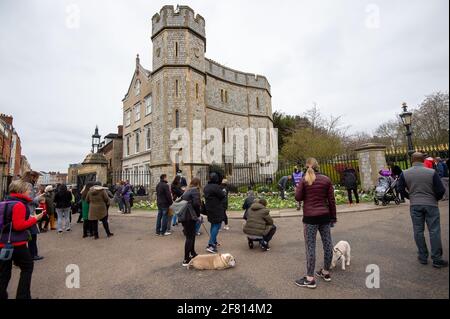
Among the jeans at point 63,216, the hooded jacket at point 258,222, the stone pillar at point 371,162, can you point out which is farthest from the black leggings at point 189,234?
the stone pillar at point 371,162

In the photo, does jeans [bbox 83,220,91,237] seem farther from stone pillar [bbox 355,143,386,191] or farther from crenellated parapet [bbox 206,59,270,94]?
crenellated parapet [bbox 206,59,270,94]

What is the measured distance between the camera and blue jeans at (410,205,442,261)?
3.63 metres

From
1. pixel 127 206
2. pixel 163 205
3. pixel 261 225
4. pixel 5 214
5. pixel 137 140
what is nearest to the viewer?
pixel 5 214

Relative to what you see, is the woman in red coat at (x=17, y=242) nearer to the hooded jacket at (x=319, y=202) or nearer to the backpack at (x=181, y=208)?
the backpack at (x=181, y=208)

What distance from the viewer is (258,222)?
5.32 metres

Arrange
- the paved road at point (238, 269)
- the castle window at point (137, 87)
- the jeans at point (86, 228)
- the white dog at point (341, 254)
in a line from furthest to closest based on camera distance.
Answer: the castle window at point (137, 87) < the jeans at point (86, 228) < the white dog at point (341, 254) < the paved road at point (238, 269)

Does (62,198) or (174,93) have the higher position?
(174,93)

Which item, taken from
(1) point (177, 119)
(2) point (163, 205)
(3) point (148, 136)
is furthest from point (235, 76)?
(2) point (163, 205)

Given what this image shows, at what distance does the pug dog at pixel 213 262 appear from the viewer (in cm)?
429

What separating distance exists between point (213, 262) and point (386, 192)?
889 cm

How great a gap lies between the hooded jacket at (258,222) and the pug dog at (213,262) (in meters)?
1.11

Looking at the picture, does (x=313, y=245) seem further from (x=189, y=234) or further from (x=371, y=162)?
(x=371, y=162)

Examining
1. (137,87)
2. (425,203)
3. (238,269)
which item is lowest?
(238,269)
